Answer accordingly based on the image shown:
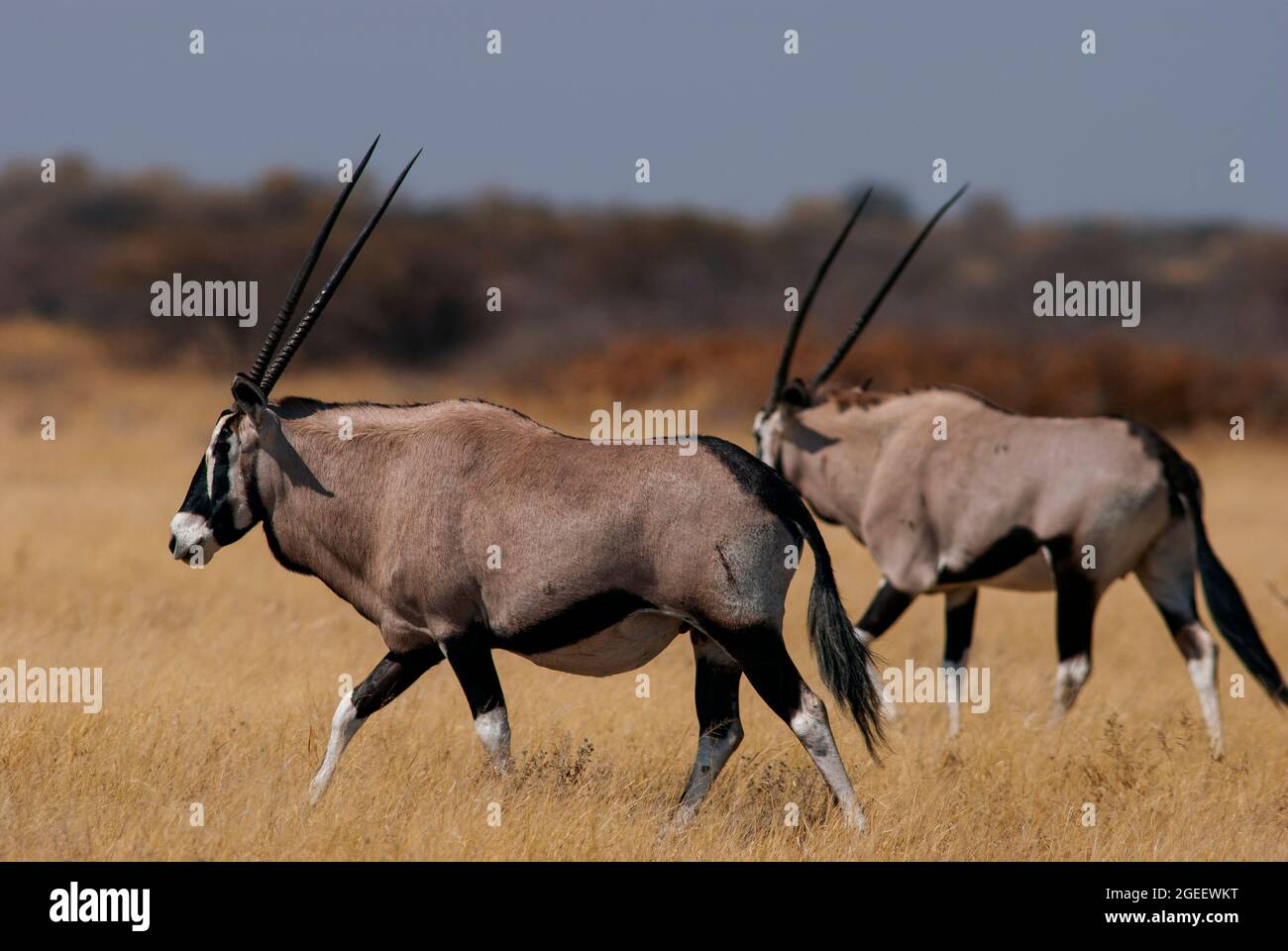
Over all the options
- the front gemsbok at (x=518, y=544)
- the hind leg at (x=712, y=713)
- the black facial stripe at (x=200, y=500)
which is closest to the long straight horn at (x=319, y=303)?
the front gemsbok at (x=518, y=544)

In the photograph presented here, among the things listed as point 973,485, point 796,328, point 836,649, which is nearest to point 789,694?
point 836,649

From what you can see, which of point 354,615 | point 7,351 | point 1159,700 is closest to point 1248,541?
point 1159,700

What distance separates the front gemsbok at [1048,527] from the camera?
859 centimetres

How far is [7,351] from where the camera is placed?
29.0 m

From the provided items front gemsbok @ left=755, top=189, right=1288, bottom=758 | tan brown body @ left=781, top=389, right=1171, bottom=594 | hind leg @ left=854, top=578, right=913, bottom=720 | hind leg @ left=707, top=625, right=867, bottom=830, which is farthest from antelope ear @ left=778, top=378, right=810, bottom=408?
hind leg @ left=707, top=625, right=867, bottom=830

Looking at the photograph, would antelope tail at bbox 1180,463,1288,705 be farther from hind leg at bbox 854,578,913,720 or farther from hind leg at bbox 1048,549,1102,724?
hind leg at bbox 854,578,913,720

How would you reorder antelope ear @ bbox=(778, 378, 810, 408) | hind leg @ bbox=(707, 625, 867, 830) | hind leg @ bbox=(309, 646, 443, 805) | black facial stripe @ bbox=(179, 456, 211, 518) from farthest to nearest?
antelope ear @ bbox=(778, 378, 810, 408), black facial stripe @ bbox=(179, 456, 211, 518), hind leg @ bbox=(309, 646, 443, 805), hind leg @ bbox=(707, 625, 867, 830)

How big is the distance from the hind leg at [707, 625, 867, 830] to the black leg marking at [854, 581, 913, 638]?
3.27m

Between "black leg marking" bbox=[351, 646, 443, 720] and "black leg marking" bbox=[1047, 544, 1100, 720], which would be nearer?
"black leg marking" bbox=[351, 646, 443, 720]

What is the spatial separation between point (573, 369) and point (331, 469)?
21629 mm

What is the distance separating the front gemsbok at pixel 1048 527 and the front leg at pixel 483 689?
10.2 ft

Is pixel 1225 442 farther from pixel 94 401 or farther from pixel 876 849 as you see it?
pixel 876 849

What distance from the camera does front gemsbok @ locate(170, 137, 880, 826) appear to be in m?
5.67

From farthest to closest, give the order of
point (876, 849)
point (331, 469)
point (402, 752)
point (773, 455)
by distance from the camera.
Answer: point (773, 455) < point (402, 752) < point (331, 469) < point (876, 849)
